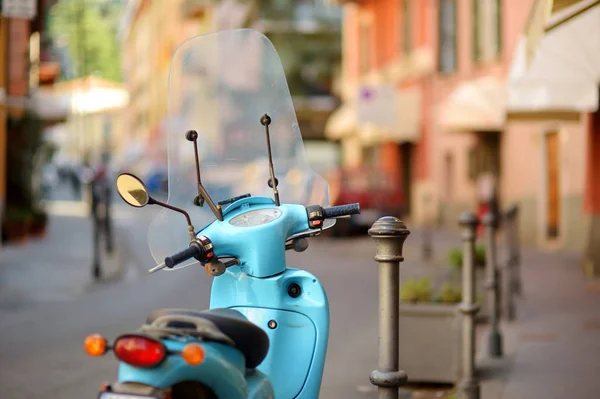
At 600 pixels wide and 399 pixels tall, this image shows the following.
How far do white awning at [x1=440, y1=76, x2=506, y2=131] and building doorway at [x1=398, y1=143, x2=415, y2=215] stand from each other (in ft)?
27.3

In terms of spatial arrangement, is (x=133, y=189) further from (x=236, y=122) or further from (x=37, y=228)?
(x=37, y=228)

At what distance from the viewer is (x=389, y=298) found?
410cm

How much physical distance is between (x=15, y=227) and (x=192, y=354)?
66.1ft

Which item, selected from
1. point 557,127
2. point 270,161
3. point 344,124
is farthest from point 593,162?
point 344,124

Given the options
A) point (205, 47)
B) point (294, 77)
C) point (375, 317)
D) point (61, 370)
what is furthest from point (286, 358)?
point (294, 77)

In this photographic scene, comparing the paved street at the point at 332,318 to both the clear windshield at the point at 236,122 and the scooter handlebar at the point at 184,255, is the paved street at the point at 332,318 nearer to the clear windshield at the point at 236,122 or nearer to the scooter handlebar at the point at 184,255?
the clear windshield at the point at 236,122

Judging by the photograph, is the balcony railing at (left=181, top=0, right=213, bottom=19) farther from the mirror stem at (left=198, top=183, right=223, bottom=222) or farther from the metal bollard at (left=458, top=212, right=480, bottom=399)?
the mirror stem at (left=198, top=183, right=223, bottom=222)

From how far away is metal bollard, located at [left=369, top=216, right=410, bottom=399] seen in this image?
13.3 ft

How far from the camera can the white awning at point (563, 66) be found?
9645 mm

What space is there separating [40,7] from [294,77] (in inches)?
925

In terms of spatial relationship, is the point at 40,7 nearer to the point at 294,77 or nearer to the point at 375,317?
the point at 375,317

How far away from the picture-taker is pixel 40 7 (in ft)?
91.5

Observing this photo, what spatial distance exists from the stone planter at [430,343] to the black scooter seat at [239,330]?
138 inches

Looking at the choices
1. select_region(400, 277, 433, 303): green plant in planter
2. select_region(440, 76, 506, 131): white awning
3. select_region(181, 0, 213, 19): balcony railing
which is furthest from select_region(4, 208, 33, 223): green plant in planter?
select_region(181, 0, 213, 19): balcony railing
